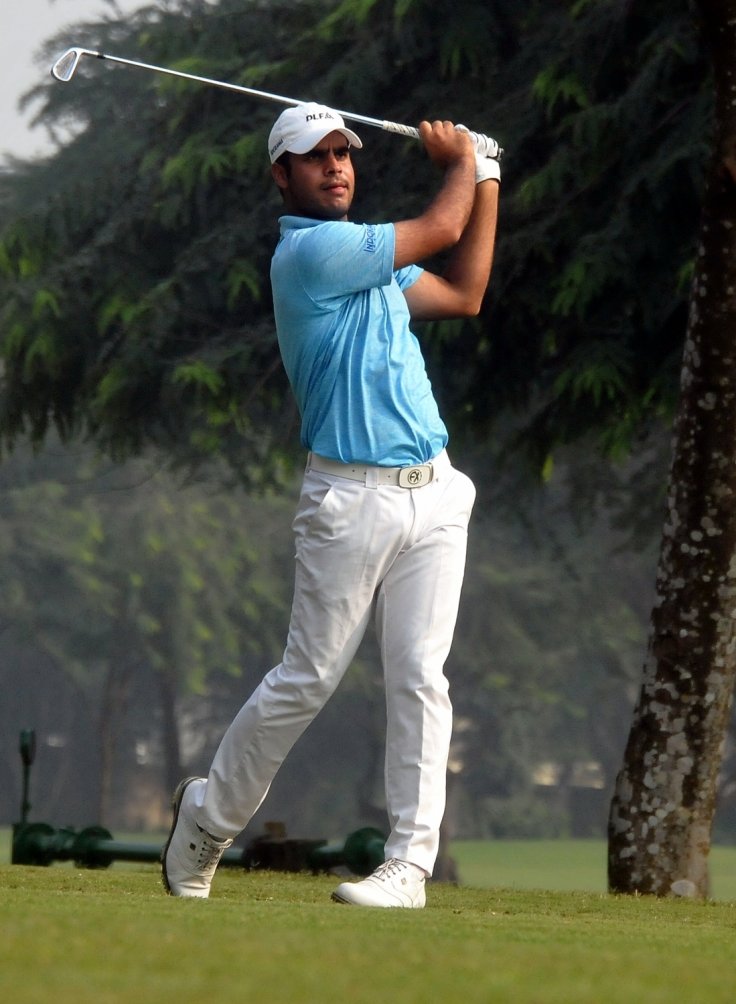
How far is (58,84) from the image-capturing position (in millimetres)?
18062

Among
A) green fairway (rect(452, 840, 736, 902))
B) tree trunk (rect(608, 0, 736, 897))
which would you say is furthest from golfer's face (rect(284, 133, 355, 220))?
green fairway (rect(452, 840, 736, 902))

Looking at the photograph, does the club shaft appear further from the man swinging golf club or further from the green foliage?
the green foliage

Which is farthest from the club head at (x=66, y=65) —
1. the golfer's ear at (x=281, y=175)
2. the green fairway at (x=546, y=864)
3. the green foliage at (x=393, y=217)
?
the green fairway at (x=546, y=864)

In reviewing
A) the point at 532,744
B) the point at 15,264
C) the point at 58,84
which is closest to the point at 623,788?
the point at 15,264

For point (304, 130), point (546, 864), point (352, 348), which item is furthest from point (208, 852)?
point (546, 864)

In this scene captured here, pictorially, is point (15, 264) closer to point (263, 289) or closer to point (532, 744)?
point (263, 289)

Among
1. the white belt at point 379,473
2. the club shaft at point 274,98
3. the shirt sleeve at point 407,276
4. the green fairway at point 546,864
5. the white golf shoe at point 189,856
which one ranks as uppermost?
the club shaft at point 274,98

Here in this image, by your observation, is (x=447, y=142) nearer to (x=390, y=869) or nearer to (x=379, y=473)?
(x=379, y=473)

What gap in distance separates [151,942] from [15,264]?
30.9ft

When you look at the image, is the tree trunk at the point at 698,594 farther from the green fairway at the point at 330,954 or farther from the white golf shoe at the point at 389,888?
the white golf shoe at the point at 389,888

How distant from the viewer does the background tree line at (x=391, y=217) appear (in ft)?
32.7

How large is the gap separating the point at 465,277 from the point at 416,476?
2.18ft

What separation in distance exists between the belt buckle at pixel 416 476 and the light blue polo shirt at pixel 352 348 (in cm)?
2

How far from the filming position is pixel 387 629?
548cm
